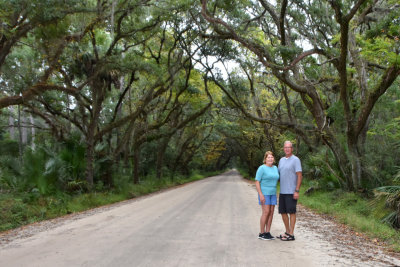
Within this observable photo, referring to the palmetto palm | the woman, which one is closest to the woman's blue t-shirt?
the woman

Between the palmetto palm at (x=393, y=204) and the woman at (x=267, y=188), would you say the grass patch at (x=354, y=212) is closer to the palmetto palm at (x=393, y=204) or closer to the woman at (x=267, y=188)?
the palmetto palm at (x=393, y=204)

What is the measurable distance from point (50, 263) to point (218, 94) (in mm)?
21523

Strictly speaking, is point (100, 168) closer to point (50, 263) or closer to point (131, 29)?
point (131, 29)

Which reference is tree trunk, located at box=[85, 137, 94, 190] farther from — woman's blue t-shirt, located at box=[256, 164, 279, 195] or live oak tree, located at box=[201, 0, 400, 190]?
woman's blue t-shirt, located at box=[256, 164, 279, 195]

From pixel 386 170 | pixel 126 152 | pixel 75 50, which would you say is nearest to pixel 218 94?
pixel 126 152

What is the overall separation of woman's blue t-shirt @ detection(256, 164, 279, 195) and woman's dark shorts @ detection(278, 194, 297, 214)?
0.22 metres

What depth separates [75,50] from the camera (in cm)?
1391

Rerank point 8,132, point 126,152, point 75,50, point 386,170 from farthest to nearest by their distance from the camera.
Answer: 1. point 8,132
2. point 126,152
3. point 75,50
4. point 386,170

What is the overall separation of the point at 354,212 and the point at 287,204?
4526mm

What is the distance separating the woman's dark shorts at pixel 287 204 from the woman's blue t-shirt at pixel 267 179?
0.71 feet

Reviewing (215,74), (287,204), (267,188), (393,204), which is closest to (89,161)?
(215,74)

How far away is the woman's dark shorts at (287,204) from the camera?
564cm

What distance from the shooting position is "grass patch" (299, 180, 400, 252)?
6.37m

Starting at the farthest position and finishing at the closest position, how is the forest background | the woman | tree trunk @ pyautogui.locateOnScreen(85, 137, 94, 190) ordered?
tree trunk @ pyautogui.locateOnScreen(85, 137, 94, 190), the forest background, the woman
